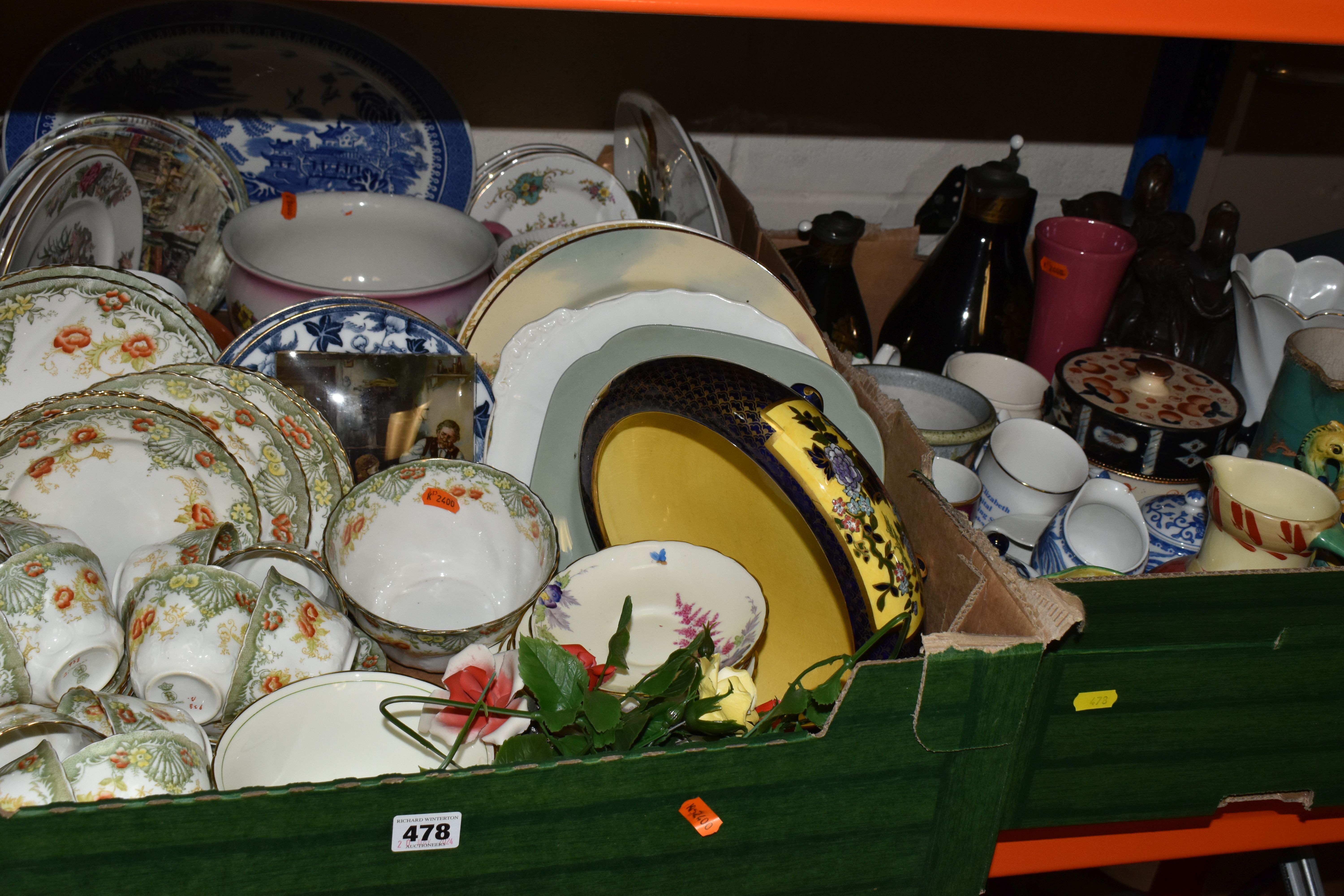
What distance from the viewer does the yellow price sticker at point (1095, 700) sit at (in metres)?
0.55

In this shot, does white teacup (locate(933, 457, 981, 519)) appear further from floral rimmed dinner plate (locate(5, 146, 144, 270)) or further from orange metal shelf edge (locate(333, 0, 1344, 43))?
floral rimmed dinner plate (locate(5, 146, 144, 270))

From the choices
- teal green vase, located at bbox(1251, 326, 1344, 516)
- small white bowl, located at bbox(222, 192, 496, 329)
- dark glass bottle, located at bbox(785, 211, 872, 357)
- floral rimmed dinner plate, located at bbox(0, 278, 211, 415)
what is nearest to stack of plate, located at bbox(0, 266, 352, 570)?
floral rimmed dinner plate, located at bbox(0, 278, 211, 415)

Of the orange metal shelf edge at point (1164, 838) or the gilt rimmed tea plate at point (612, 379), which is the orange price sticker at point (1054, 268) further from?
the orange metal shelf edge at point (1164, 838)

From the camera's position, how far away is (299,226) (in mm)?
832

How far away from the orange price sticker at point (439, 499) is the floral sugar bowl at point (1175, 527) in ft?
1.66

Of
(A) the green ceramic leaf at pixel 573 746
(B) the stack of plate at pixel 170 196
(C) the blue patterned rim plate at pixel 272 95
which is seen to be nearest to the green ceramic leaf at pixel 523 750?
(A) the green ceramic leaf at pixel 573 746

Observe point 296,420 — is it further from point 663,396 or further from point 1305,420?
point 1305,420

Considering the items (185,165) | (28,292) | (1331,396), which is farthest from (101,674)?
(1331,396)

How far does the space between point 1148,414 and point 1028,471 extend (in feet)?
0.33

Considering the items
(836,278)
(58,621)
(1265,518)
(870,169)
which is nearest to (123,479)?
(58,621)

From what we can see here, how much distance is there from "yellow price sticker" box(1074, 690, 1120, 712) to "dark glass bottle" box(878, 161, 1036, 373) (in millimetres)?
439

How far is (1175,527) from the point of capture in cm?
72

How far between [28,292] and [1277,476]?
2.79ft

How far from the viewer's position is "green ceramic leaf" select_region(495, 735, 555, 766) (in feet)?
1.54
